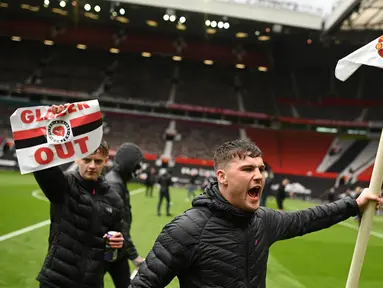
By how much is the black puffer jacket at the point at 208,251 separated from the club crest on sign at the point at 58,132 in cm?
116

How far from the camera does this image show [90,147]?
322cm

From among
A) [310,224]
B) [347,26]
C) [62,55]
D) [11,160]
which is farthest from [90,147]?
[62,55]

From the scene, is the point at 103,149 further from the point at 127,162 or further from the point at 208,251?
the point at 208,251

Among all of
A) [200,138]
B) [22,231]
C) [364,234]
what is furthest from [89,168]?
[200,138]

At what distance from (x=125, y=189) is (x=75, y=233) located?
1.28 metres

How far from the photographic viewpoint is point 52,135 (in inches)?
122

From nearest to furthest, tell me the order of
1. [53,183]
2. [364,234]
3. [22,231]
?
[364,234]
[53,183]
[22,231]

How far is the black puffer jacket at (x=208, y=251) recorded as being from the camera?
2377 mm

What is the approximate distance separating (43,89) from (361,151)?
32263 mm

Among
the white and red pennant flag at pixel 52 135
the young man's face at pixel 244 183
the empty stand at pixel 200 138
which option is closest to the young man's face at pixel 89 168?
the white and red pennant flag at pixel 52 135

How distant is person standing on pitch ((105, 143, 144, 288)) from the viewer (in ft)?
14.9

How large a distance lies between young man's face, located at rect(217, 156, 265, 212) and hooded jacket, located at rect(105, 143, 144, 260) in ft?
7.91

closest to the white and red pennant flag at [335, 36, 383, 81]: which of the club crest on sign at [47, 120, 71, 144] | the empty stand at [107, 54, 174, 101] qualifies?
the club crest on sign at [47, 120, 71, 144]

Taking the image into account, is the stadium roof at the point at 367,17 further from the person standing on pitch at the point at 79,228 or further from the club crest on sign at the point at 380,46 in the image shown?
the person standing on pitch at the point at 79,228
